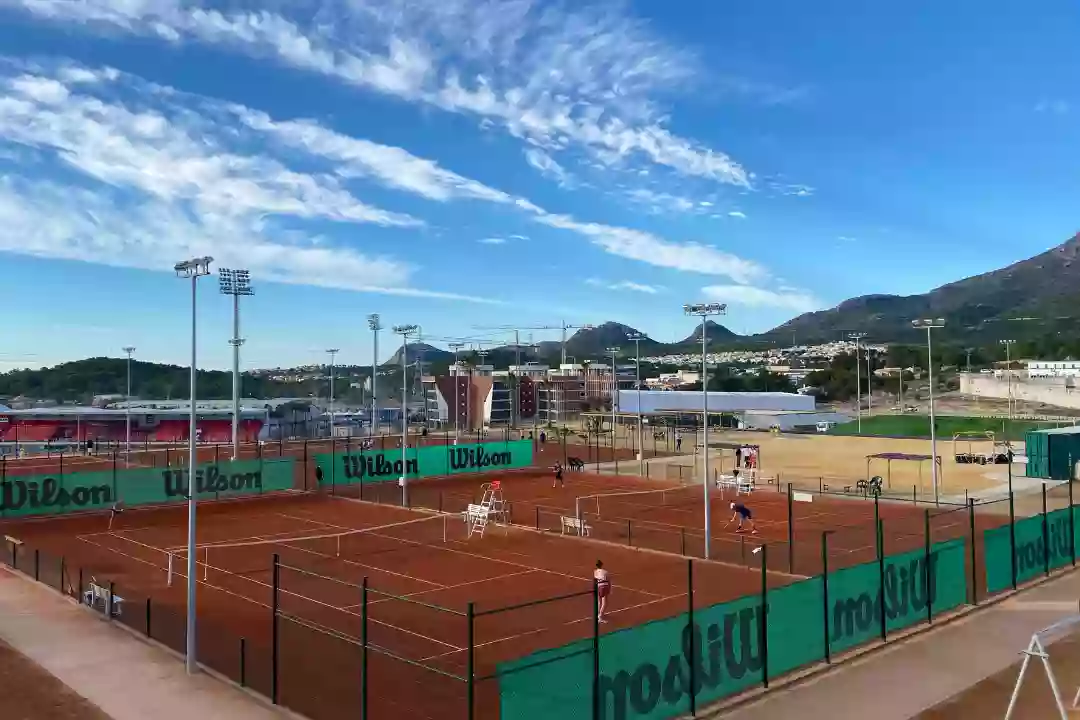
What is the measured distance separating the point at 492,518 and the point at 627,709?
25.7 m

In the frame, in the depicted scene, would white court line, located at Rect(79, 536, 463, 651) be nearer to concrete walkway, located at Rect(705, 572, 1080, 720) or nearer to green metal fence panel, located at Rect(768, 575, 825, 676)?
green metal fence panel, located at Rect(768, 575, 825, 676)

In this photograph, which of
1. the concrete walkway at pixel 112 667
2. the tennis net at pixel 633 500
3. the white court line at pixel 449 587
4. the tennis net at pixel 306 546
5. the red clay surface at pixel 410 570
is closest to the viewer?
the concrete walkway at pixel 112 667

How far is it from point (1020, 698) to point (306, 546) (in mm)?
23336

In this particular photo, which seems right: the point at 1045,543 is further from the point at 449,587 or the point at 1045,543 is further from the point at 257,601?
the point at 257,601

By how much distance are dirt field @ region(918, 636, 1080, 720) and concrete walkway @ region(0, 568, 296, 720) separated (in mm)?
11163

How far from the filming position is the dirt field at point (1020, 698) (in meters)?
13.7

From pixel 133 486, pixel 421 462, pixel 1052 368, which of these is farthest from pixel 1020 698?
pixel 1052 368

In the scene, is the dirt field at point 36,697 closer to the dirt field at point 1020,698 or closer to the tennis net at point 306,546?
the tennis net at point 306,546

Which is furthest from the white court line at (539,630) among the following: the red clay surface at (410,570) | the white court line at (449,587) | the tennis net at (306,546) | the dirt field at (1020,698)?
the tennis net at (306,546)

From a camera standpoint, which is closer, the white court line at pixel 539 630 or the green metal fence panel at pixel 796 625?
the green metal fence panel at pixel 796 625

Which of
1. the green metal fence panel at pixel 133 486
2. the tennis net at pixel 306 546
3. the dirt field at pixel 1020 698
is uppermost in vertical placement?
the green metal fence panel at pixel 133 486

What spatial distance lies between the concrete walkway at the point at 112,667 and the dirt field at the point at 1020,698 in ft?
36.6

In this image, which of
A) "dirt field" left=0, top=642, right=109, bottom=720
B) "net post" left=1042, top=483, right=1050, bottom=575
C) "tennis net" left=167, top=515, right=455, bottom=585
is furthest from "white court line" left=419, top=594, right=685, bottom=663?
"tennis net" left=167, top=515, right=455, bottom=585

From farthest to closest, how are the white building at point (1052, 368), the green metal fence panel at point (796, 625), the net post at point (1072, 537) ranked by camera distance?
the white building at point (1052, 368)
the net post at point (1072, 537)
the green metal fence panel at point (796, 625)
